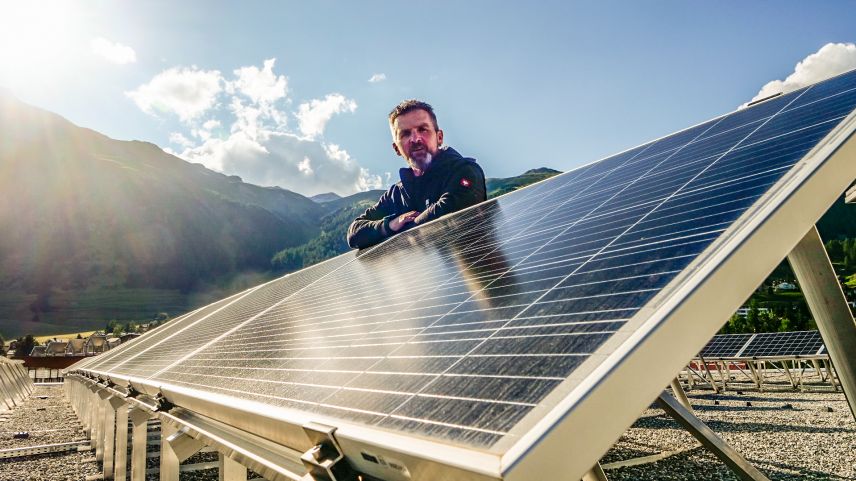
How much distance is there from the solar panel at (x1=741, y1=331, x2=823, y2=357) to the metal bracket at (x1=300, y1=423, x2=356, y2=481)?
82.2 ft

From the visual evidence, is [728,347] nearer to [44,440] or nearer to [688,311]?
[688,311]

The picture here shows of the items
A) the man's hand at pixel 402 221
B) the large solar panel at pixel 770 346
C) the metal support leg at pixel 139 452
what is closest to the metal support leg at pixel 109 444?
the metal support leg at pixel 139 452

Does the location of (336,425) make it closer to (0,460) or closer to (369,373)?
(369,373)

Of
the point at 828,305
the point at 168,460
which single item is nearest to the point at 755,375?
the point at 828,305

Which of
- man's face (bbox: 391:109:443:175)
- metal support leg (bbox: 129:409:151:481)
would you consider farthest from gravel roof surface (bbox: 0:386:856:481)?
man's face (bbox: 391:109:443:175)

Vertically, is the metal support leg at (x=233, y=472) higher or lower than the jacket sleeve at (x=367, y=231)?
lower

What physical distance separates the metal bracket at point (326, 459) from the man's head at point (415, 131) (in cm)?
1066

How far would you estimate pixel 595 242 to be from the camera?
147 inches

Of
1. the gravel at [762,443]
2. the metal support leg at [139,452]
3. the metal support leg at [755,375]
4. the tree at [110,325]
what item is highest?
the tree at [110,325]

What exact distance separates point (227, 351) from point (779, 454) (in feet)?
36.0

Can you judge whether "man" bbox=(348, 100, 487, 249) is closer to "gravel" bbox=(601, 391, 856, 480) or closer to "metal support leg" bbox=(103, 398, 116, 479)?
"gravel" bbox=(601, 391, 856, 480)

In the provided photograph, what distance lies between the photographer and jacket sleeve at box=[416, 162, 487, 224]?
11.5 meters

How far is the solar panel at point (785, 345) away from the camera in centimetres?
2218

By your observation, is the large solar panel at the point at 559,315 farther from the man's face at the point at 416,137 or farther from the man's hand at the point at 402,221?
the man's face at the point at 416,137
